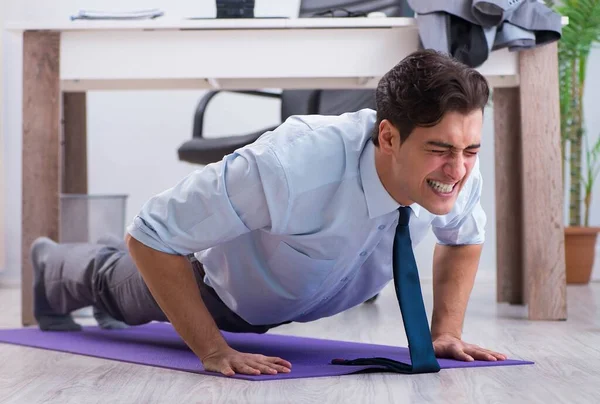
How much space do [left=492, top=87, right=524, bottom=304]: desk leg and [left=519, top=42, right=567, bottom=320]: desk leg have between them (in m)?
0.45

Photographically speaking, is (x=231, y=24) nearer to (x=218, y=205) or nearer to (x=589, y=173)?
(x=218, y=205)

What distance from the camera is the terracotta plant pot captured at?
12.5 feet

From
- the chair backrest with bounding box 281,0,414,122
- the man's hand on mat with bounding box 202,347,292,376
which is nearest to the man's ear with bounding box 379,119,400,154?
the man's hand on mat with bounding box 202,347,292,376

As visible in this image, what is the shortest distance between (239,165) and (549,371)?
60 centimetres

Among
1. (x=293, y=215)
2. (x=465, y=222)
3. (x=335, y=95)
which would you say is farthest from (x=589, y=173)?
(x=293, y=215)

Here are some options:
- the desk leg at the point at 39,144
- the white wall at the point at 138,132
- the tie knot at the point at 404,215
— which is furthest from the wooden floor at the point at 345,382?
the white wall at the point at 138,132

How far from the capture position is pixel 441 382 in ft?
4.67

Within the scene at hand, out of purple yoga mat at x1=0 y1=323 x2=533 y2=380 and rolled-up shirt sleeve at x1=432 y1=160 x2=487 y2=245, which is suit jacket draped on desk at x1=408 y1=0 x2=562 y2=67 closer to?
rolled-up shirt sleeve at x1=432 y1=160 x2=487 y2=245

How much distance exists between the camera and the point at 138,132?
429 cm

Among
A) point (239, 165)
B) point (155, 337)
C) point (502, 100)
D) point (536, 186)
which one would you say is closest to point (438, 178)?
point (239, 165)

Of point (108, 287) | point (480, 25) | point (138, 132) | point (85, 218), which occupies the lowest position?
point (108, 287)

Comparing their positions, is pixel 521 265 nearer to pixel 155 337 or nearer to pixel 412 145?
pixel 155 337

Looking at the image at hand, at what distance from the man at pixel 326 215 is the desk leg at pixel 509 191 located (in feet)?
4.01

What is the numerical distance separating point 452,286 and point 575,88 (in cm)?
243
